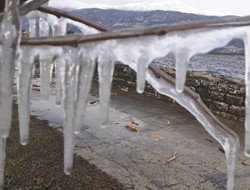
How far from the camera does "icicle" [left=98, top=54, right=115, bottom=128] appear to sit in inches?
44.2

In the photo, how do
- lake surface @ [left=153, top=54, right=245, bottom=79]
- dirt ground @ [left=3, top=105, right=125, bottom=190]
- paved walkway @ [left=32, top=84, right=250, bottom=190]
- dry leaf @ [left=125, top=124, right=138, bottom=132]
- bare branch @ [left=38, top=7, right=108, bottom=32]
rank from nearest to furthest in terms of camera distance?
bare branch @ [left=38, top=7, right=108, bottom=32]
lake surface @ [left=153, top=54, right=245, bottom=79]
dirt ground @ [left=3, top=105, right=125, bottom=190]
paved walkway @ [left=32, top=84, right=250, bottom=190]
dry leaf @ [left=125, top=124, right=138, bottom=132]

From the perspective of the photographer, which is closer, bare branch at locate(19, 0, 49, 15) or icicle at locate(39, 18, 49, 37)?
bare branch at locate(19, 0, 49, 15)

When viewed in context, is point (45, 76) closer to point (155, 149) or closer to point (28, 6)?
point (28, 6)

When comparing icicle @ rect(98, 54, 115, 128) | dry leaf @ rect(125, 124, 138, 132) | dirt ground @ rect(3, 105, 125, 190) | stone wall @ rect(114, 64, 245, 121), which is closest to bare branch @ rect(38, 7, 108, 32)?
icicle @ rect(98, 54, 115, 128)

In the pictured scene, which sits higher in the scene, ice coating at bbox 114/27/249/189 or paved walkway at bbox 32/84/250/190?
ice coating at bbox 114/27/249/189

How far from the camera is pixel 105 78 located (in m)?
1.19

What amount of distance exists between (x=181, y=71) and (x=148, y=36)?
0.58ft

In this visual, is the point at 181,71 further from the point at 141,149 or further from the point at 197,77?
the point at 197,77

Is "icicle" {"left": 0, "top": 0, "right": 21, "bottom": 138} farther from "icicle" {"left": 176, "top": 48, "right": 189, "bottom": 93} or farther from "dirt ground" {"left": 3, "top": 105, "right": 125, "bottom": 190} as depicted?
"dirt ground" {"left": 3, "top": 105, "right": 125, "bottom": 190}

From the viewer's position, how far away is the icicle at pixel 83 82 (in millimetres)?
1107

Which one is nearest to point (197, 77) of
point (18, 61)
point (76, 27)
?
point (76, 27)

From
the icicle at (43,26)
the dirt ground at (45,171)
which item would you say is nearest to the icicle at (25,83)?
the icicle at (43,26)

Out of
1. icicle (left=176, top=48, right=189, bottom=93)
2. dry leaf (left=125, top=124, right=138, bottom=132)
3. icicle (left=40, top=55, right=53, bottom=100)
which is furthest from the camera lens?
dry leaf (left=125, top=124, right=138, bottom=132)

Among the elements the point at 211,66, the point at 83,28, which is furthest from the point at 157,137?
the point at 211,66
